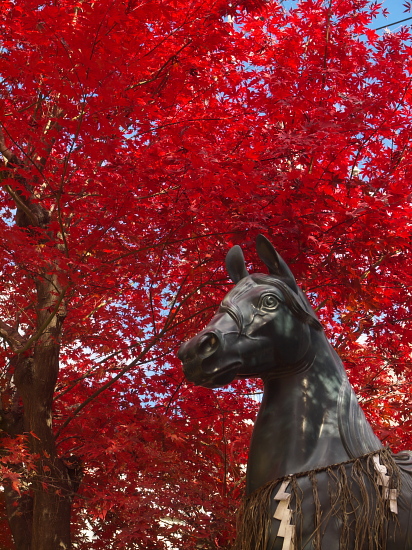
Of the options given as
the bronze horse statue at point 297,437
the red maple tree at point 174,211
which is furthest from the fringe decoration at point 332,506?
the red maple tree at point 174,211

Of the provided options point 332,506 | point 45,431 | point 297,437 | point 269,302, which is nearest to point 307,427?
point 297,437

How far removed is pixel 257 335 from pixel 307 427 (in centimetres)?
42

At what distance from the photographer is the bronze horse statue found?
7.39 ft

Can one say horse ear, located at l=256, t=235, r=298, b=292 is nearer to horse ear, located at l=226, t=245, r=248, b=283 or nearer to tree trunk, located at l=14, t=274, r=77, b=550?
horse ear, located at l=226, t=245, r=248, b=283

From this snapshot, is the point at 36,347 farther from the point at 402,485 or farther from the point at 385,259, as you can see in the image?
the point at 402,485

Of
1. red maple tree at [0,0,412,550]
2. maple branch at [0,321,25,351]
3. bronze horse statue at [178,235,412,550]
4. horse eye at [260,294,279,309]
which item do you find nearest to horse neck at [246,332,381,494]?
bronze horse statue at [178,235,412,550]

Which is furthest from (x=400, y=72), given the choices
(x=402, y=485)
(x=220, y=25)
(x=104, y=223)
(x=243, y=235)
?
(x=402, y=485)

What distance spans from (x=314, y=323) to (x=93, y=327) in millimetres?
5802

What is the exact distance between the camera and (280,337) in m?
2.51

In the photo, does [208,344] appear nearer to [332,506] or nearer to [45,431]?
[332,506]

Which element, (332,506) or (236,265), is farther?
(236,265)

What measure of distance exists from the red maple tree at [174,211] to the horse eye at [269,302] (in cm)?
247

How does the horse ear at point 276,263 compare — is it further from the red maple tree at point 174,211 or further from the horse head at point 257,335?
the red maple tree at point 174,211

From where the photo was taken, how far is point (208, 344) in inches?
91.2
